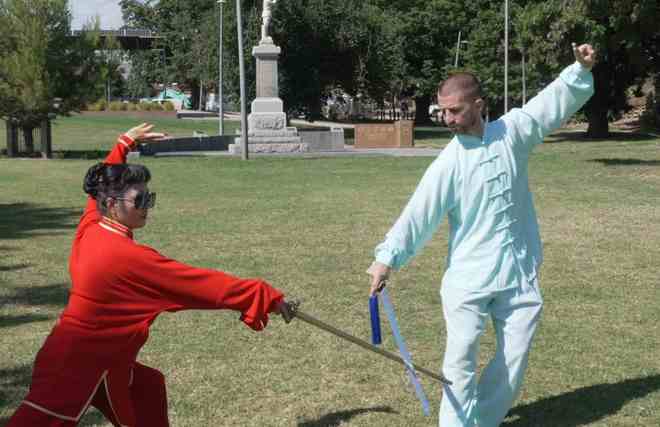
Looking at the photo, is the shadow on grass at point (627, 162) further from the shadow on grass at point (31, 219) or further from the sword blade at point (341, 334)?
the sword blade at point (341, 334)

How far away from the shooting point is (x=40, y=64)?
27.3m

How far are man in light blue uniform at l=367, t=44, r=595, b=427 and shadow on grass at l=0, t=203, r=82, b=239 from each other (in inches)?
360

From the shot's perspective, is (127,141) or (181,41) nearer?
(127,141)

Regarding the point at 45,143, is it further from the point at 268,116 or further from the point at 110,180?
the point at 110,180

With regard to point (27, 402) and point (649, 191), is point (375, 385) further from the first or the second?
point (649, 191)

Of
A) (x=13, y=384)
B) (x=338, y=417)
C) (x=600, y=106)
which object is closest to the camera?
(x=338, y=417)

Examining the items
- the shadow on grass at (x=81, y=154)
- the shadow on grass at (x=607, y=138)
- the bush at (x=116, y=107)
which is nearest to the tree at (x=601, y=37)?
the shadow on grass at (x=607, y=138)

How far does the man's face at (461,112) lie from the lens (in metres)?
4.40

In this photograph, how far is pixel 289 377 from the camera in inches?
239

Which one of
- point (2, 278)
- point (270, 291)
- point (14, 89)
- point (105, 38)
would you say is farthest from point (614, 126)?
point (270, 291)

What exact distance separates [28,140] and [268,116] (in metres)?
8.30

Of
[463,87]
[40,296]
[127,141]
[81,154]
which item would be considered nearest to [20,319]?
[40,296]

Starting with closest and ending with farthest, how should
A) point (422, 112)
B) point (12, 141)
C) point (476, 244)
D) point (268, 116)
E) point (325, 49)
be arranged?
point (476, 244), point (12, 141), point (268, 116), point (325, 49), point (422, 112)

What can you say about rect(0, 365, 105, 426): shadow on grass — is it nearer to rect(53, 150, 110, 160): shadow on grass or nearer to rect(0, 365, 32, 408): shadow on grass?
rect(0, 365, 32, 408): shadow on grass
